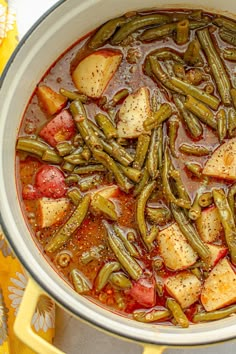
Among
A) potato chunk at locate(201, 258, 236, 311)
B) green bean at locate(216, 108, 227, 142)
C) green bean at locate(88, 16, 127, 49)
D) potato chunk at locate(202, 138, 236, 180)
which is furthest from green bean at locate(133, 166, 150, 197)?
green bean at locate(88, 16, 127, 49)

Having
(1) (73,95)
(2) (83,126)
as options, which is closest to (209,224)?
(2) (83,126)

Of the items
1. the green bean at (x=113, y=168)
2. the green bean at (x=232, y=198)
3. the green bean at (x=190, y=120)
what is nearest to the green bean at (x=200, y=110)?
the green bean at (x=190, y=120)

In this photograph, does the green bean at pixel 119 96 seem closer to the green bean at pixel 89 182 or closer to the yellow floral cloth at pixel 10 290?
the green bean at pixel 89 182

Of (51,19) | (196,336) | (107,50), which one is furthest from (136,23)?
(196,336)

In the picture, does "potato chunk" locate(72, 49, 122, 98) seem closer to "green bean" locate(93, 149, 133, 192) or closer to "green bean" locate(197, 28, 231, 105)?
"green bean" locate(93, 149, 133, 192)

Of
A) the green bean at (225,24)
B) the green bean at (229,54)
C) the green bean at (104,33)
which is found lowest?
the green bean at (229,54)

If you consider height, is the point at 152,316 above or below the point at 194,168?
below

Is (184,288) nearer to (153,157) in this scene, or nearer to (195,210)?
(195,210)
